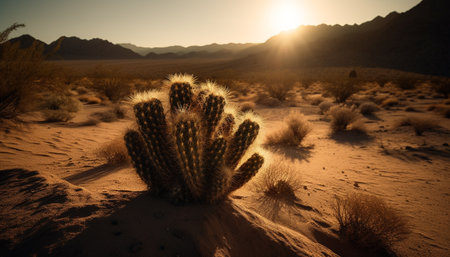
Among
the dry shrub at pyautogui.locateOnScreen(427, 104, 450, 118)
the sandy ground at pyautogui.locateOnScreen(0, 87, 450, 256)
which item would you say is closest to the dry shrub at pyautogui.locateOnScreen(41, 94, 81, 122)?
the sandy ground at pyautogui.locateOnScreen(0, 87, 450, 256)

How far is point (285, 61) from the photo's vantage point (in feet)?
239

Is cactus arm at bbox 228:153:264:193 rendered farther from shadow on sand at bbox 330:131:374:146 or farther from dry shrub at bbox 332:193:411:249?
Result: shadow on sand at bbox 330:131:374:146

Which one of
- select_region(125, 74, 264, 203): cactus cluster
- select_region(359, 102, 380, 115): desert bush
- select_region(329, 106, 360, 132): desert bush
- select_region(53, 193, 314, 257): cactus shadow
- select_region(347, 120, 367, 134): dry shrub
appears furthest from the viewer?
select_region(359, 102, 380, 115): desert bush

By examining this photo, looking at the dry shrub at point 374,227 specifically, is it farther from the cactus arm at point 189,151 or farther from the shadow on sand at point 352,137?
the shadow on sand at point 352,137

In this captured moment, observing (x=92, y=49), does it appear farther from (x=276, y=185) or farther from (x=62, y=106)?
(x=276, y=185)

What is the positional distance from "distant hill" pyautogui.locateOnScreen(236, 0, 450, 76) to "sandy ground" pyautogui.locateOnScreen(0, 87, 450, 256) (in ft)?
211

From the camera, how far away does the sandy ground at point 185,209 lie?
207 centimetres

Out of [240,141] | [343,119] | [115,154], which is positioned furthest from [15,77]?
[343,119]

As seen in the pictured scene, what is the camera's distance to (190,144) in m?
2.43

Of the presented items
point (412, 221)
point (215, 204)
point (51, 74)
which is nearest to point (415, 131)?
point (412, 221)

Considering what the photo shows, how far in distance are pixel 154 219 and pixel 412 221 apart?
380 cm

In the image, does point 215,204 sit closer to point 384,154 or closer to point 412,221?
point 412,221

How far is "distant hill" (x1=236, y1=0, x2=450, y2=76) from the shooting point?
54.5 metres

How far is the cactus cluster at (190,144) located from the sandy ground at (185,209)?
28 cm
